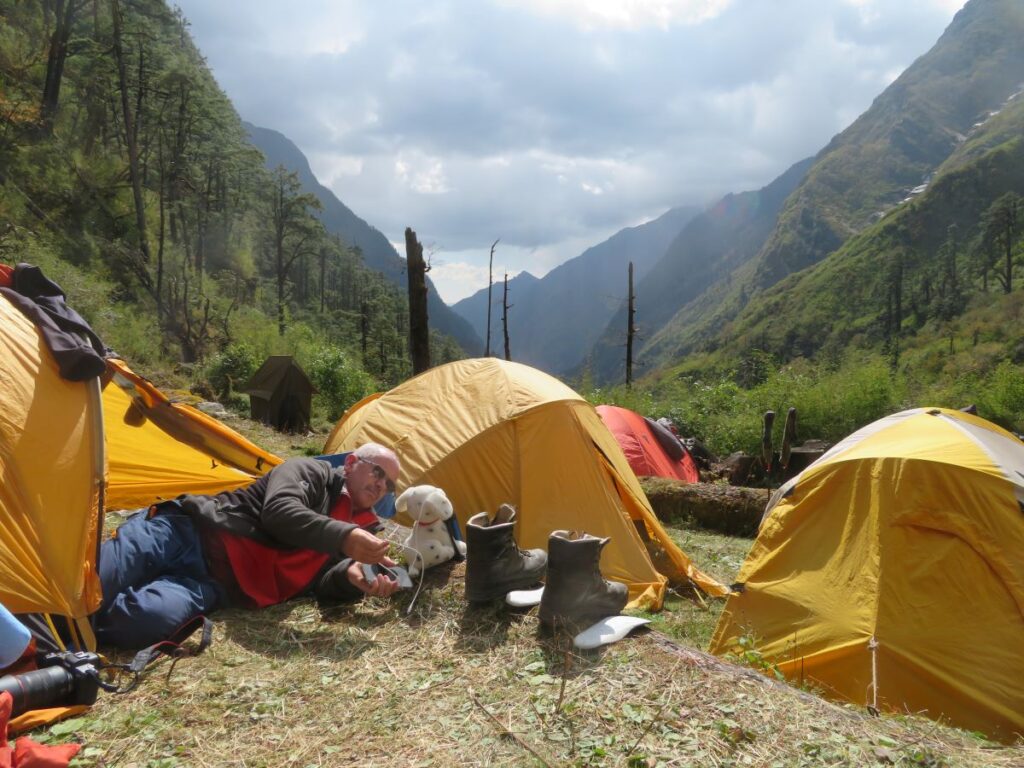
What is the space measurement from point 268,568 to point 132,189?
3294cm

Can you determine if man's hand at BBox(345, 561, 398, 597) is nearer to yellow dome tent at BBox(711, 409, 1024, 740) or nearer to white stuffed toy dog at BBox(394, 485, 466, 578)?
white stuffed toy dog at BBox(394, 485, 466, 578)

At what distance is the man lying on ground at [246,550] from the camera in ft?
10.9

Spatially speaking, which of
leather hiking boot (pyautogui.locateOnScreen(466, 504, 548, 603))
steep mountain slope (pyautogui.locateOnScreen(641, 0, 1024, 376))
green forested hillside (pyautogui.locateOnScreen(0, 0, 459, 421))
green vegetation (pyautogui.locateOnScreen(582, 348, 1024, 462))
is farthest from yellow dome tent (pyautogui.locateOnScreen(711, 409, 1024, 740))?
steep mountain slope (pyautogui.locateOnScreen(641, 0, 1024, 376))

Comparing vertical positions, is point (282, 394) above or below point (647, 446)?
above

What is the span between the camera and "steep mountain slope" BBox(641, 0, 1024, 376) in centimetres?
15750

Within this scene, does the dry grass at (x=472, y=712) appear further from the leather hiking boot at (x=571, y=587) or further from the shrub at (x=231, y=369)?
the shrub at (x=231, y=369)

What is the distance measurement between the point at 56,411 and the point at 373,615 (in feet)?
6.95

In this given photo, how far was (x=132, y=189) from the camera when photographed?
30.0 metres

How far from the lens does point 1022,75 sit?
604 ft

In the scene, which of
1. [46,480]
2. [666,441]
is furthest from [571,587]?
[666,441]

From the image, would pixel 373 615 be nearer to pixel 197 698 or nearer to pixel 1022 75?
pixel 197 698

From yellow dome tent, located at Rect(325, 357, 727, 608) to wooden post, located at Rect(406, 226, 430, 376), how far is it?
6461 millimetres

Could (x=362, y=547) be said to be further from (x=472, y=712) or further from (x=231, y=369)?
(x=231, y=369)

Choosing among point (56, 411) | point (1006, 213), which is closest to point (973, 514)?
point (56, 411)
